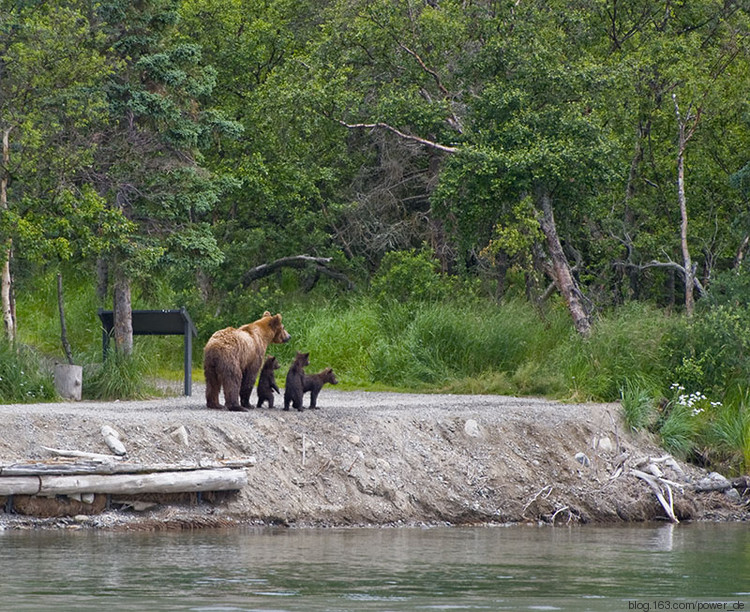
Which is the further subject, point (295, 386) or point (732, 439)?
point (732, 439)

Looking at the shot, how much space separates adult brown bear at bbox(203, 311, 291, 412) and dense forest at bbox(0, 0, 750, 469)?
11.2ft

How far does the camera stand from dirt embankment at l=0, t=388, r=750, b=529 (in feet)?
47.8

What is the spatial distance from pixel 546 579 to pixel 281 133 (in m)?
17.6

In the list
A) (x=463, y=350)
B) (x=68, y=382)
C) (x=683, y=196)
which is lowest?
(x=68, y=382)

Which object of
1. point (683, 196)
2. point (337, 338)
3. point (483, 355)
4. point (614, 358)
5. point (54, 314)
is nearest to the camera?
point (614, 358)

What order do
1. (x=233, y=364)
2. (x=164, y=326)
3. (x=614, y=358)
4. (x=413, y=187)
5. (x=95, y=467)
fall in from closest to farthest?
(x=95, y=467) → (x=233, y=364) → (x=164, y=326) → (x=614, y=358) → (x=413, y=187)

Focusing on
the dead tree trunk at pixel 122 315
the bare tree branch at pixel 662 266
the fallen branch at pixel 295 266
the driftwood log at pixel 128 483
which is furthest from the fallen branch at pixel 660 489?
the fallen branch at pixel 295 266

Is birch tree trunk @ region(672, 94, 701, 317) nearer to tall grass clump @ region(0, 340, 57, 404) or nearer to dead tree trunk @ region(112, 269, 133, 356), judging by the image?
dead tree trunk @ region(112, 269, 133, 356)

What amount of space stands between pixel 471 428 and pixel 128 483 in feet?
16.5

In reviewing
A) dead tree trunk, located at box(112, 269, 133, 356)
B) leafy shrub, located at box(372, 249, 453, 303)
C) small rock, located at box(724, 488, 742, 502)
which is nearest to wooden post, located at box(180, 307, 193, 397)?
dead tree trunk, located at box(112, 269, 133, 356)

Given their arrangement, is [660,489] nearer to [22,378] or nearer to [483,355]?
[483,355]

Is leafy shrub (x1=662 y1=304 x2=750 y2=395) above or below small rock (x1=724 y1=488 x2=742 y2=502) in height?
above

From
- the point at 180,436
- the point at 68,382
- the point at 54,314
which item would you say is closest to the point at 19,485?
the point at 180,436

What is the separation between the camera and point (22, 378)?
18.8 metres
